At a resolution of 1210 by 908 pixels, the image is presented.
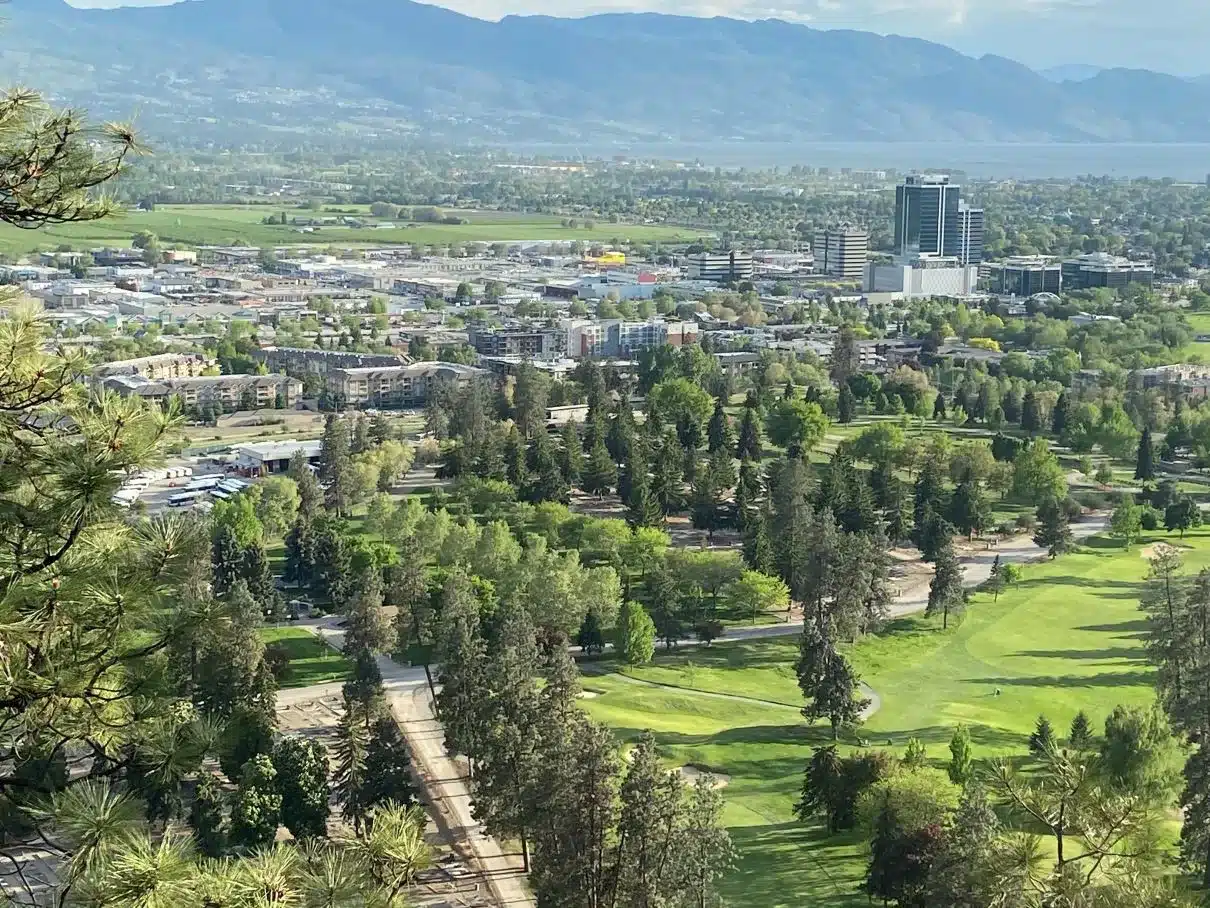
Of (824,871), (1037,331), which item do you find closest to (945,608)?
(824,871)

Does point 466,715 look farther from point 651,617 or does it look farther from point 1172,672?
point 1172,672

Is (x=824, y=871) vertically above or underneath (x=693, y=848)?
underneath

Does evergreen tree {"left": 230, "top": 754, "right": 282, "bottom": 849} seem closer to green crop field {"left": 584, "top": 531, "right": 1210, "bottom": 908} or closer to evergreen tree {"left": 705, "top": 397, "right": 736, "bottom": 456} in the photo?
A: green crop field {"left": 584, "top": 531, "right": 1210, "bottom": 908}

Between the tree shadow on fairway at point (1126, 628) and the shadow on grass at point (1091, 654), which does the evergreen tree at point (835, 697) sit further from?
the tree shadow on fairway at point (1126, 628)

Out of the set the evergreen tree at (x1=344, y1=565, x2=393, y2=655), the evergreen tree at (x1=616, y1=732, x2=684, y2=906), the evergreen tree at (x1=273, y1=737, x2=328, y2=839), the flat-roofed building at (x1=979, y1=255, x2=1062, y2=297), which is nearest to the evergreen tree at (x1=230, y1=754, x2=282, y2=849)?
the evergreen tree at (x1=273, y1=737, x2=328, y2=839)

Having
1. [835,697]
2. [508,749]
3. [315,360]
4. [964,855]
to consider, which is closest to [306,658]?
[835,697]

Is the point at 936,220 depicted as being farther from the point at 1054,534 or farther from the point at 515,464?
the point at 1054,534
